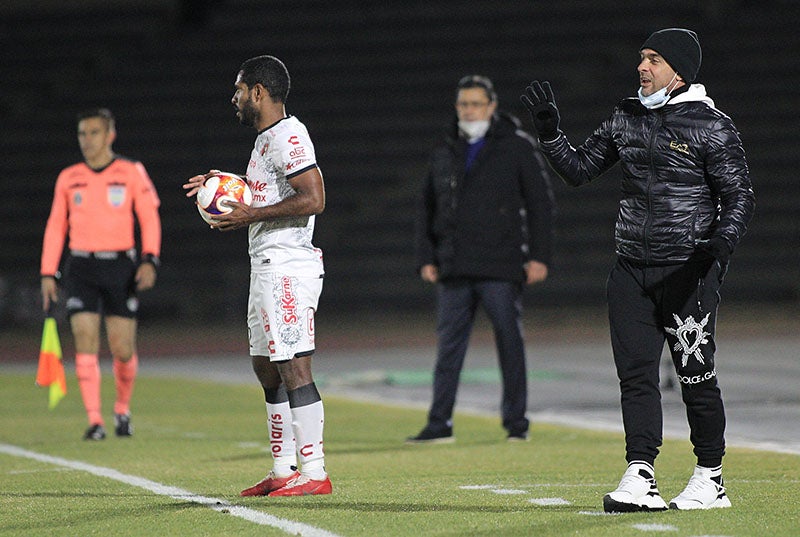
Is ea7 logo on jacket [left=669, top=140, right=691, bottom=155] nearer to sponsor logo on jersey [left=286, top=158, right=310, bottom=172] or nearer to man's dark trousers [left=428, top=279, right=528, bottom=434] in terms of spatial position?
sponsor logo on jersey [left=286, top=158, right=310, bottom=172]

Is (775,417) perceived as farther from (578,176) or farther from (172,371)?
(172,371)

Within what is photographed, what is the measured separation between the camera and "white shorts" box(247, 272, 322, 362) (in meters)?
6.66

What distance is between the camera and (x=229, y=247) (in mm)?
26641

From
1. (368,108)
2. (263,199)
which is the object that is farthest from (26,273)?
(263,199)

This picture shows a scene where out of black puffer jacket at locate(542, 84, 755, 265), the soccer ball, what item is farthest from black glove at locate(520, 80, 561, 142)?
the soccer ball

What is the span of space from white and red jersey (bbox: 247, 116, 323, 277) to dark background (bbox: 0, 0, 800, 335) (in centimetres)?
1824

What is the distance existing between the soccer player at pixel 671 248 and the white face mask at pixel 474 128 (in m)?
3.70

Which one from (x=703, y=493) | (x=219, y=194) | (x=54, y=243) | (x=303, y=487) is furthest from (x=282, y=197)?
(x=54, y=243)

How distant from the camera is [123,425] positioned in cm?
1033

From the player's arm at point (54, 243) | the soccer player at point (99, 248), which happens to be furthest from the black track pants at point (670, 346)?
the player's arm at point (54, 243)

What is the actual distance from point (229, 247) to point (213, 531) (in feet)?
69.1

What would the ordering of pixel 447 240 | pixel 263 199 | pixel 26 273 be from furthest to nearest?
pixel 26 273, pixel 447 240, pixel 263 199

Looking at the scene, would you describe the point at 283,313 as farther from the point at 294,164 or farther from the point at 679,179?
the point at 679,179

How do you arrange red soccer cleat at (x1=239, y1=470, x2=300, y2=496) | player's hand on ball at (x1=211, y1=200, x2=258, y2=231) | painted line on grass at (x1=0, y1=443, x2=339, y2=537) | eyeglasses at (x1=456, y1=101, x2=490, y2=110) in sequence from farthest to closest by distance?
1. eyeglasses at (x1=456, y1=101, x2=490, y2=110)
2. red soccer cleat at (x1=239, y1=470, x2=300, y2=496)
3. player's hand on ball at (x1=211, y1=200, x2=258, y2=231)
4. painted line on grass at (x1=0, y1=443, x2=339, y2=537)
